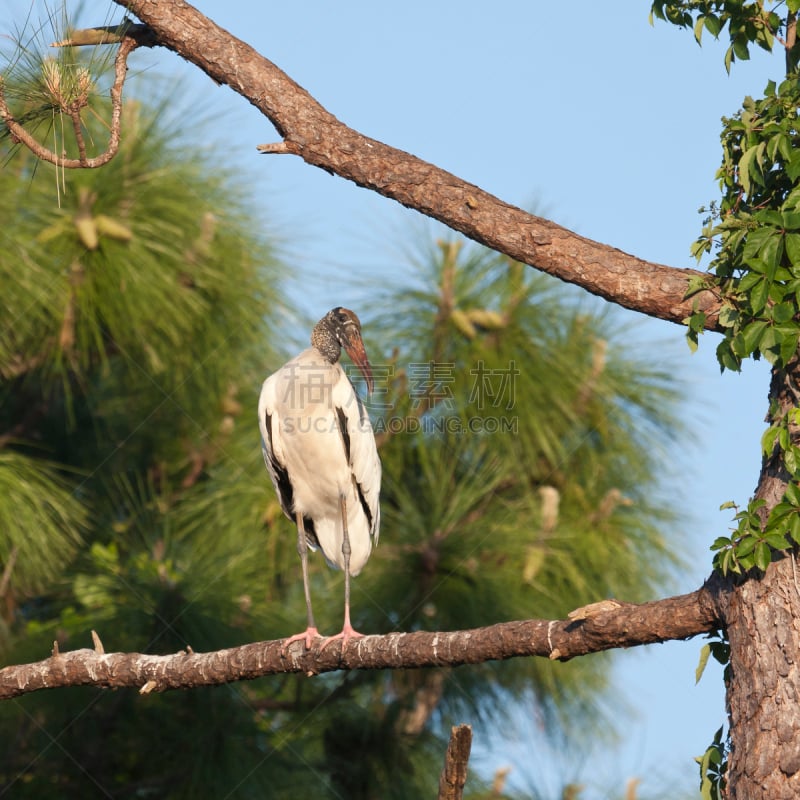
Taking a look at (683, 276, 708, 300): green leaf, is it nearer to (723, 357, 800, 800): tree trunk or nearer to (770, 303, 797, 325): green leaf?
(770, 303, 797, 325): green leaf

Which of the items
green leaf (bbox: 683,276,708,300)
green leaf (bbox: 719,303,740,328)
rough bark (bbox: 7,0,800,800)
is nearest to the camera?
rough bark (bbox: 7,0,800,800)

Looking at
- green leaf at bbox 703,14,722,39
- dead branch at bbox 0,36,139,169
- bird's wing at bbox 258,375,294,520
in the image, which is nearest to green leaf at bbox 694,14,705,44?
green leaf at bbox 703,14,722,39

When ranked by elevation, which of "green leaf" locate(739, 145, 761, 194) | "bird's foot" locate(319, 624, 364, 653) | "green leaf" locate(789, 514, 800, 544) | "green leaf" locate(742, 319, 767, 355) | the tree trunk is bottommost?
"bird's foot" locate(319, 624, 364, 653)

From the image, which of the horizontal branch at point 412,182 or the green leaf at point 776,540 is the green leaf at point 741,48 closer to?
the horizontal branch at point 412,182

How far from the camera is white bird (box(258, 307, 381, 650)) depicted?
5.39 m

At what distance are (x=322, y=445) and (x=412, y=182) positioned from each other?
1726mm

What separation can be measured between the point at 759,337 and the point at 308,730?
4710 mm

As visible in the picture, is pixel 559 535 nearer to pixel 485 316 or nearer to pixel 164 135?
pixel 485 316

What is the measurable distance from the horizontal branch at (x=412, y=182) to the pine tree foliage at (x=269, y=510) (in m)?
2.85

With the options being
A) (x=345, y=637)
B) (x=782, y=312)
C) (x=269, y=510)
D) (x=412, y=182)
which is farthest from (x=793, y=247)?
(x=269, y=510)

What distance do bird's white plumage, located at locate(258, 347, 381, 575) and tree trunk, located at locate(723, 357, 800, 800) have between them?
2377 millimetres

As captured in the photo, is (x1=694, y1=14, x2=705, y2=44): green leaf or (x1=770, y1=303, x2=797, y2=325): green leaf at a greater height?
(x1=694, y1=14, x2=705, y2=44): green leaf

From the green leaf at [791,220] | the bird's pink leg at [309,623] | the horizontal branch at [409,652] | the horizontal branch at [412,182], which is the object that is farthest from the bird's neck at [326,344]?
the green leaf at [791,220]

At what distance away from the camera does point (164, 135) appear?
8.26 m
